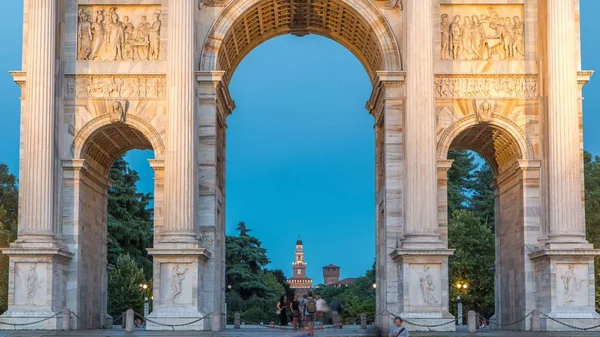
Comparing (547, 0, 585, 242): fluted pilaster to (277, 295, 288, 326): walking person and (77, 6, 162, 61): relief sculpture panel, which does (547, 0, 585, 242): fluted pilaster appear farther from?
(77, 6, 162, 61): relief sculpture panel

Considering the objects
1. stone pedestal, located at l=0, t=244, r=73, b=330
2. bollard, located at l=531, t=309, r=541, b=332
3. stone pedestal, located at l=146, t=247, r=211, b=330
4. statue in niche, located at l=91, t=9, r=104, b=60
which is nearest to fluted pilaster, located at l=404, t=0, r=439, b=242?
bollard, located at l=531, t=309, r=541, b=332

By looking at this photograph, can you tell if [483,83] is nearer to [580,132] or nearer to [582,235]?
[580,132]

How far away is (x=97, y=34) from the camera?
5069 centimetres

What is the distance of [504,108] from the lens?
164ft

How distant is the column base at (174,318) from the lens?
46.8 meters

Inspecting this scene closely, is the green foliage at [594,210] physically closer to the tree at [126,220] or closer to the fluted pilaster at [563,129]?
the fluted pilaster at [563,129]

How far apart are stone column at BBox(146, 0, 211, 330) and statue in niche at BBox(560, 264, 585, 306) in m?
15.9

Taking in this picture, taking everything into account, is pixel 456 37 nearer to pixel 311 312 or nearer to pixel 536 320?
pixel 536 320

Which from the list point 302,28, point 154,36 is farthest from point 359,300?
point 154,36

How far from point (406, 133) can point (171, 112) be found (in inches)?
426

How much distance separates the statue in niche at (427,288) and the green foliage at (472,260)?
123ft

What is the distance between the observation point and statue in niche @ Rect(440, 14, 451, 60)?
50.5 meters

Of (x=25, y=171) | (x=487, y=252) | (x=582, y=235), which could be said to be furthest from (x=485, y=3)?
(x=487, y=252)

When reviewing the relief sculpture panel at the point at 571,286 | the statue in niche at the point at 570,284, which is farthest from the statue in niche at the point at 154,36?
the statue in niche at the point at 570,284
